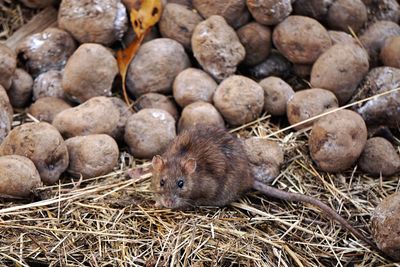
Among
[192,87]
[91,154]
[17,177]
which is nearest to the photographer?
[17,177]

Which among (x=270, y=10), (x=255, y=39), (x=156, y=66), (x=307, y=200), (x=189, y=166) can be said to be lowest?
(x=307, y=200)

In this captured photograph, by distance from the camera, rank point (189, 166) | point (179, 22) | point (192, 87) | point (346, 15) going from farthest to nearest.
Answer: point (346, 15) < point (179, 22) < point (192, 87) < point (189, 166)

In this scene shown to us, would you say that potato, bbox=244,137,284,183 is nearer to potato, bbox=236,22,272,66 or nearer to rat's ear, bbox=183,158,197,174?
rat's ear, bbox=183,158,197,174

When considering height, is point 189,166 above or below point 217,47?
below

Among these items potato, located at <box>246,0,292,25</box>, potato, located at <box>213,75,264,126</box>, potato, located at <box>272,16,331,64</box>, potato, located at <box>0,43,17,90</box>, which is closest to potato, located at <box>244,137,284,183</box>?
potato, located at <box>213,75,264,126</box>

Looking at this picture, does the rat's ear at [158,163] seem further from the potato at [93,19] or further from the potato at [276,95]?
the potato at [93,19]

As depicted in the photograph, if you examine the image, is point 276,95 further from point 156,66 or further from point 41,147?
point 41,147

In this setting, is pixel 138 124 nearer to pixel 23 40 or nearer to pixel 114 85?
pixel 114 85

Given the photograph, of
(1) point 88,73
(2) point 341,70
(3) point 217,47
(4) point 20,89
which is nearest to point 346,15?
(2) point 341,70
